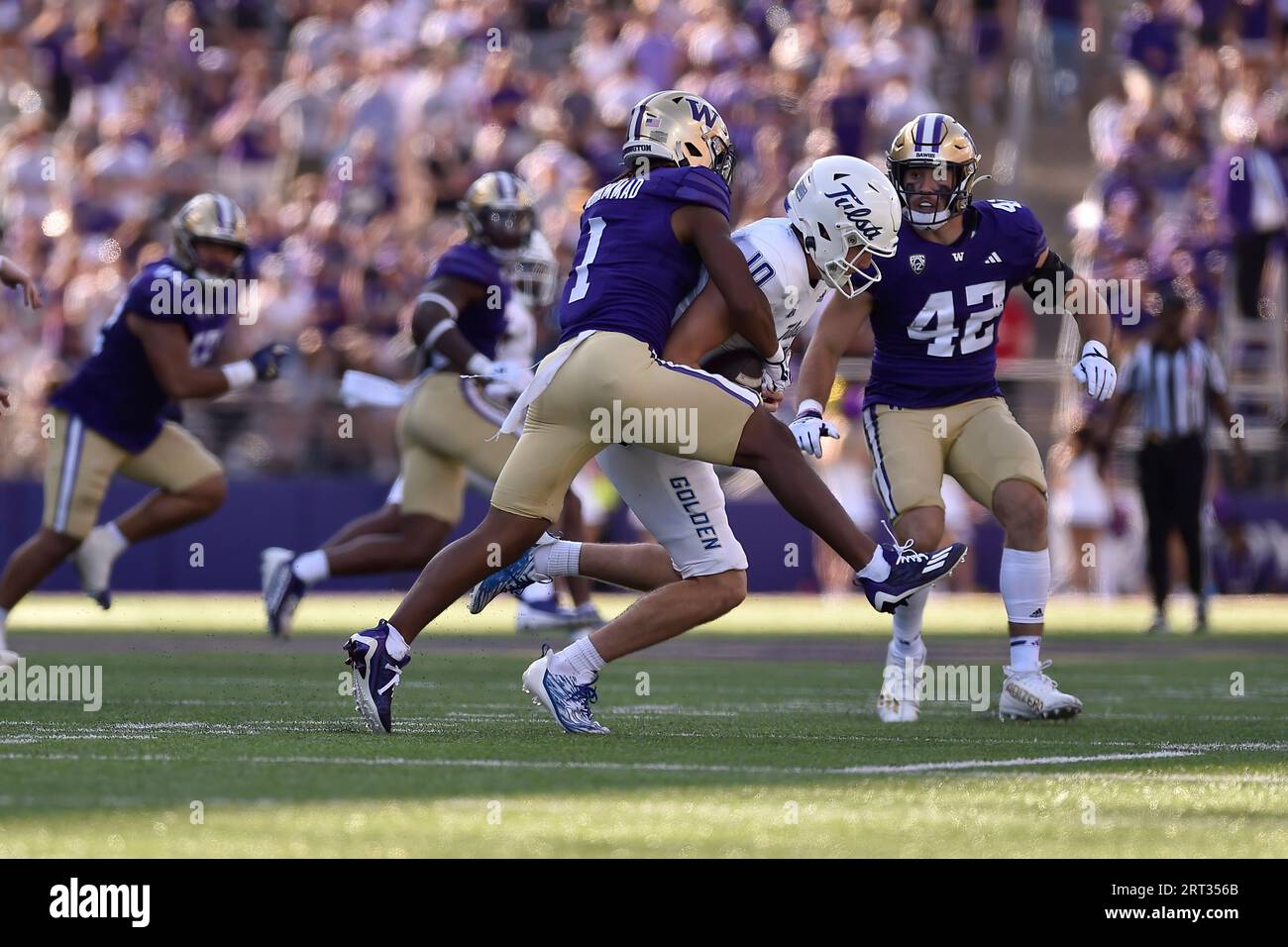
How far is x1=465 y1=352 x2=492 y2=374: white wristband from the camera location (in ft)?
35.7

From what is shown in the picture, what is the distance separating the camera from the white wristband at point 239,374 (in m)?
10.7

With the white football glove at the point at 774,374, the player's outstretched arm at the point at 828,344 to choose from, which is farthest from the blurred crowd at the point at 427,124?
the white football glove at the point at 774,374

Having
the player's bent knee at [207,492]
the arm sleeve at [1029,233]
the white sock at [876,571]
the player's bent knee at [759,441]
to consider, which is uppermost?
the arm sleeve at [1029,233]

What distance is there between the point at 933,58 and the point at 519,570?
48.1ft

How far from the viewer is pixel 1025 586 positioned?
7.93 meters

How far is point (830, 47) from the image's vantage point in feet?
68.3

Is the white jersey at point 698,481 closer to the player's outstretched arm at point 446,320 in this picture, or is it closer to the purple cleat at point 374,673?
the purple cleat at point 374,673

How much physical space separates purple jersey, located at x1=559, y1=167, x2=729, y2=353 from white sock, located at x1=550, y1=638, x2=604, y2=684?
0.96 meters

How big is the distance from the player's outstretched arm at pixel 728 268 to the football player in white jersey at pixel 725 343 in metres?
0.16

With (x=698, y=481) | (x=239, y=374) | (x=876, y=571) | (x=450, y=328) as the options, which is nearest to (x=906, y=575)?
(x=876, y=571)

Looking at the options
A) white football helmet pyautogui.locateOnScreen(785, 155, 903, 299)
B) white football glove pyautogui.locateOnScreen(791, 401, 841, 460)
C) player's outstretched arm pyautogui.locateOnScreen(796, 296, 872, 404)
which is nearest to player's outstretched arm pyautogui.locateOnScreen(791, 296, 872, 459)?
player's outstretched arm pyautogui.locateOnScreen(796, 296, 872, 404)

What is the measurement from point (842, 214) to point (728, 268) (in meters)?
0.67
